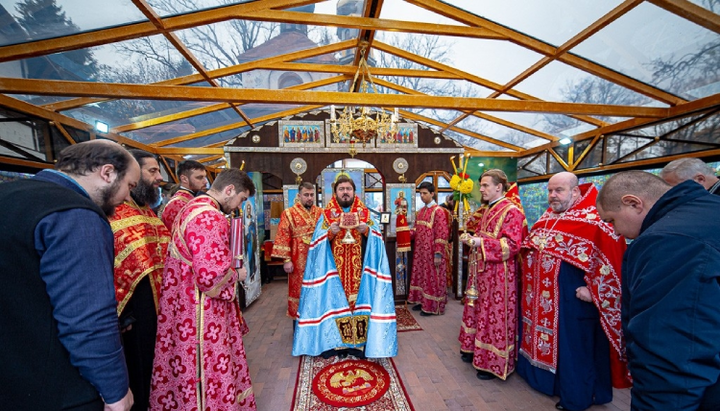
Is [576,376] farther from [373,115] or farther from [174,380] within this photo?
[373,115]

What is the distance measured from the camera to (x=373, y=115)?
738 centimetres

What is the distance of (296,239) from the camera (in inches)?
186

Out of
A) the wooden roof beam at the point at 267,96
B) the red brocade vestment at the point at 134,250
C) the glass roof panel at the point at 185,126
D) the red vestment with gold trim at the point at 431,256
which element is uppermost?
the glass roof panel at the point at 185,126

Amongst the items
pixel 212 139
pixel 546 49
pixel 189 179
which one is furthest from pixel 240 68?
pixel 546 49

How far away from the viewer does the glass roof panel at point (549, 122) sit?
7.16 m

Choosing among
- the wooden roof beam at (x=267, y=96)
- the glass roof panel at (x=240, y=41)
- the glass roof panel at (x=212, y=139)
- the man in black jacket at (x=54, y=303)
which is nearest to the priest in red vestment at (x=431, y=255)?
the wooden roof beam at (x=267, y=96)

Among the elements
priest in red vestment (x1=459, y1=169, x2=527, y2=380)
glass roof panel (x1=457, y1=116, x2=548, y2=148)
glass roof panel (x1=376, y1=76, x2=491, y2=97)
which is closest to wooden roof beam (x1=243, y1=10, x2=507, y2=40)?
glass roof panel (x1=376, y1=76, x2=491, y2=97)

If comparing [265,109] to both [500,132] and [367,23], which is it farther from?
[500,132]

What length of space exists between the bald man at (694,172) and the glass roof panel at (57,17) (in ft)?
20.7

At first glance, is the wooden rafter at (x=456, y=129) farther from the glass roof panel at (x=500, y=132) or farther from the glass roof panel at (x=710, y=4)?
the glass roof panel at (x=710, y=4)

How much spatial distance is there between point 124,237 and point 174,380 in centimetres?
122

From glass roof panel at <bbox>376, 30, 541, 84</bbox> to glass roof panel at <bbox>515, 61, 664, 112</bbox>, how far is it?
0.50m

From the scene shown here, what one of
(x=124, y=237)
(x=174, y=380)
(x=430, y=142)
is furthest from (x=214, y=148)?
(x=174, y=380)

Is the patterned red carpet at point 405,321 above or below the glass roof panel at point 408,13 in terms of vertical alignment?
below
